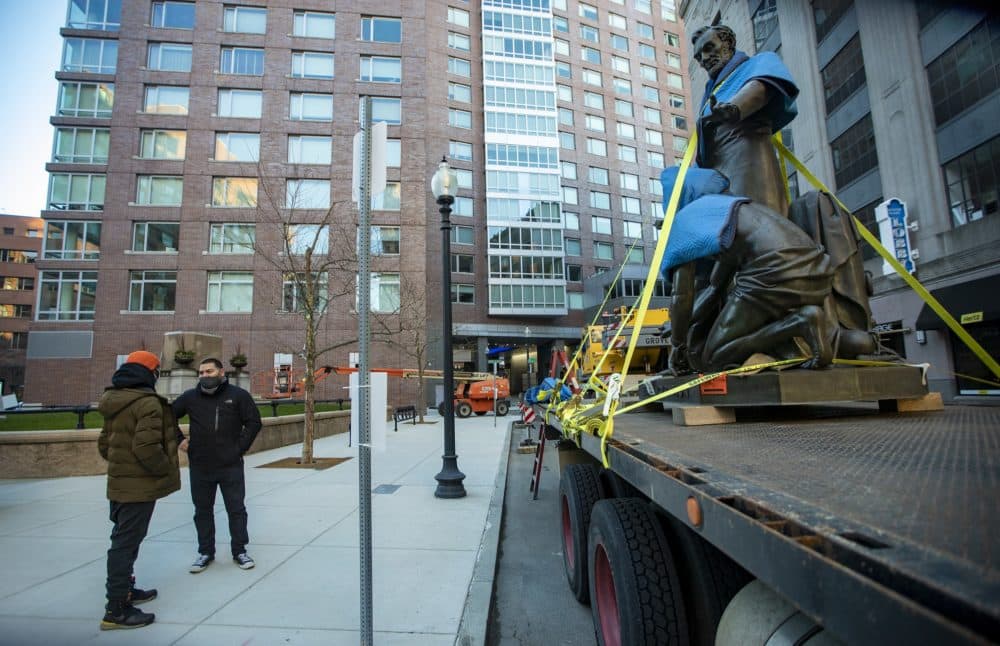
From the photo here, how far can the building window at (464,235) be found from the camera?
42531 millimetres

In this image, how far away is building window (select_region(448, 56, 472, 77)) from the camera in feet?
145

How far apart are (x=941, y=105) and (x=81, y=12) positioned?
4472 cm

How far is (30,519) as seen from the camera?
5668mm

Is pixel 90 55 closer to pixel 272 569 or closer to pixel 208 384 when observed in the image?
pixel 208 384

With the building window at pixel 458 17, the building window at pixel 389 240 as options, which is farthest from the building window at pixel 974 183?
the building window at pixel 458 17

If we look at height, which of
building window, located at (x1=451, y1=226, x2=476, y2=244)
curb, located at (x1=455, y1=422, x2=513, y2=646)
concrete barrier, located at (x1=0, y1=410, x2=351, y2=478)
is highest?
building window, located at (x1=451, y1=226, x2=476, y2=244)

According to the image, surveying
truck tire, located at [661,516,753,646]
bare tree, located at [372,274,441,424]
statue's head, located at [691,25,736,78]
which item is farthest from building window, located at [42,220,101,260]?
truck tire, located at [661,516,753,646]

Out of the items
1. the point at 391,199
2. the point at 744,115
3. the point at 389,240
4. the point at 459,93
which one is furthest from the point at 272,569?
the point at 459,93

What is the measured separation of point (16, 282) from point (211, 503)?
93.6 meters

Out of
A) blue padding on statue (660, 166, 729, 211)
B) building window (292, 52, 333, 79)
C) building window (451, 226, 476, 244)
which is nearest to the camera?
blue padding on statue (660, 166, 729, 211)

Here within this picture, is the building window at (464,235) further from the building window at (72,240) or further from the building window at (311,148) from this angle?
the building window at (72,240)

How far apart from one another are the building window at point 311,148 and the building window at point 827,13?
2534 centimetres

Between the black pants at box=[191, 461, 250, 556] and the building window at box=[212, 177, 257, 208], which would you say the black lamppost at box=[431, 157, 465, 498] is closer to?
the black pants at box=[191, 461, 250, 556]

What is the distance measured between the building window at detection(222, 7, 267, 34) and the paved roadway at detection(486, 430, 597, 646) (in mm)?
36059
